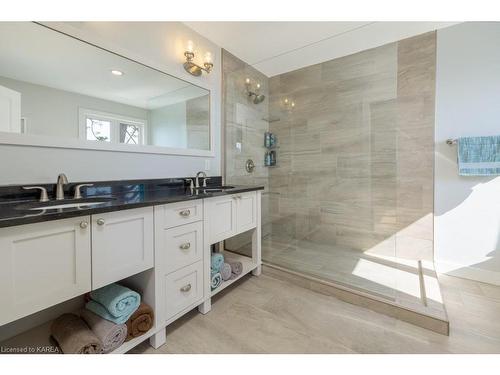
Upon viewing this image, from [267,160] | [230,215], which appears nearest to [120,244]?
[230,215]

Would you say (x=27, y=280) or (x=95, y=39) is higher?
(x=95, y=39)

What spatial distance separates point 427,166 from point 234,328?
2.21 meters

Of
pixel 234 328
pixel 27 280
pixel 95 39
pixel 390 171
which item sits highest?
pixel 95 39

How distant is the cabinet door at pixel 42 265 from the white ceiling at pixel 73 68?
91cm

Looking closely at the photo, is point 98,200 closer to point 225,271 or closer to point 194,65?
point 225,271

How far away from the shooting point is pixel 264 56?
249 centimetres

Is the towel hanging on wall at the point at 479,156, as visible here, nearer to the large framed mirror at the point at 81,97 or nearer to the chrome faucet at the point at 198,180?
the chrome faucet at the point at 198,180

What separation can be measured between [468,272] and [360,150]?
1447mm

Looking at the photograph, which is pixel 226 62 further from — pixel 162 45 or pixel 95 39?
pixel 95 39

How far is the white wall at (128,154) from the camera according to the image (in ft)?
3.89
